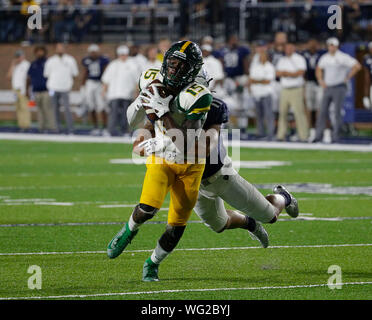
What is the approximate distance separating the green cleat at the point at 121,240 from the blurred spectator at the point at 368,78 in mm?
14468

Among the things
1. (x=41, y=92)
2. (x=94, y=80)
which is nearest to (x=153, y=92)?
(x=41, y=92)

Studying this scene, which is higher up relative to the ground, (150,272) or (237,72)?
(237,72)

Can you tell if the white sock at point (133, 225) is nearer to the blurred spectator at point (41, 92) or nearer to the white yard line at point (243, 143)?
the white yard line at point (243, 143)

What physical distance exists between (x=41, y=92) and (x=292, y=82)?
6479 mm

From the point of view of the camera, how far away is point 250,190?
748 cm

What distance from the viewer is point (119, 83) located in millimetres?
21672

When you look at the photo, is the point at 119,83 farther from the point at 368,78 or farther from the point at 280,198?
the point at 280,198

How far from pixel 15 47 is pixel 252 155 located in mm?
12909

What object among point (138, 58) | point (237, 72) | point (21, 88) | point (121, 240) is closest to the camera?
point (121, 240)

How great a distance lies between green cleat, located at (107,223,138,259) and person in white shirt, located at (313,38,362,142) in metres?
12.6

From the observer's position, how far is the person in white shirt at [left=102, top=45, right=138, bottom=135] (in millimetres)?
21688

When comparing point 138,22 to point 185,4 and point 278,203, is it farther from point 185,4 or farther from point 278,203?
point 278,203

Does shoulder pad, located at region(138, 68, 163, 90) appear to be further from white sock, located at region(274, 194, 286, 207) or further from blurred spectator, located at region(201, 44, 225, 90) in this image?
blurred spectator, located at region(201, 44, 225, 90)

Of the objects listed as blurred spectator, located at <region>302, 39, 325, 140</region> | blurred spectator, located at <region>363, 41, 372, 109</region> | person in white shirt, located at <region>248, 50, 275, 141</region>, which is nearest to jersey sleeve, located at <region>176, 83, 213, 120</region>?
blurred spectator, located at <region>302, 39, 325, 140</region>
